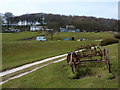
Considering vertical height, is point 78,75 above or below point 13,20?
below

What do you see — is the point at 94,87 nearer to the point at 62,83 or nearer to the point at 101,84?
the point at 101,84

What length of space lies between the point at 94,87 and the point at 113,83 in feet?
2.80

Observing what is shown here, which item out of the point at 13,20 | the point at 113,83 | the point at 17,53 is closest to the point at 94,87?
the point at 113,83

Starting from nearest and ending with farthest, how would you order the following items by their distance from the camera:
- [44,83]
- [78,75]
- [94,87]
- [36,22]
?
1. [94,87]
2. [44,83]
3. [78,75]
4. [36,22]

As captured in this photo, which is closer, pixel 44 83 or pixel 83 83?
pixel 83 83

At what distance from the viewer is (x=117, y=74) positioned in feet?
26.9

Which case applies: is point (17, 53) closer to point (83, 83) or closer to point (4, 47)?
point (4, 47)

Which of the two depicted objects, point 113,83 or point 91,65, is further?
point 91,65

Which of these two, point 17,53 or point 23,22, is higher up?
point 23,22

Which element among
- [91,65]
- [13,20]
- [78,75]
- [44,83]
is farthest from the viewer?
[13,20]

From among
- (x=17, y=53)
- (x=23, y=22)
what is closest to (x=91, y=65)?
(x=17, y=53)

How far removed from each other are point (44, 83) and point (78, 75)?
5.75 feet

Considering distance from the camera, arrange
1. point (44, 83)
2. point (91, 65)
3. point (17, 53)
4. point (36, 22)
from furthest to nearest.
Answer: point (36, 22), point (17, 53), point (91, 65), point (44, 83)

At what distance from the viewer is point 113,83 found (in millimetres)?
6969
